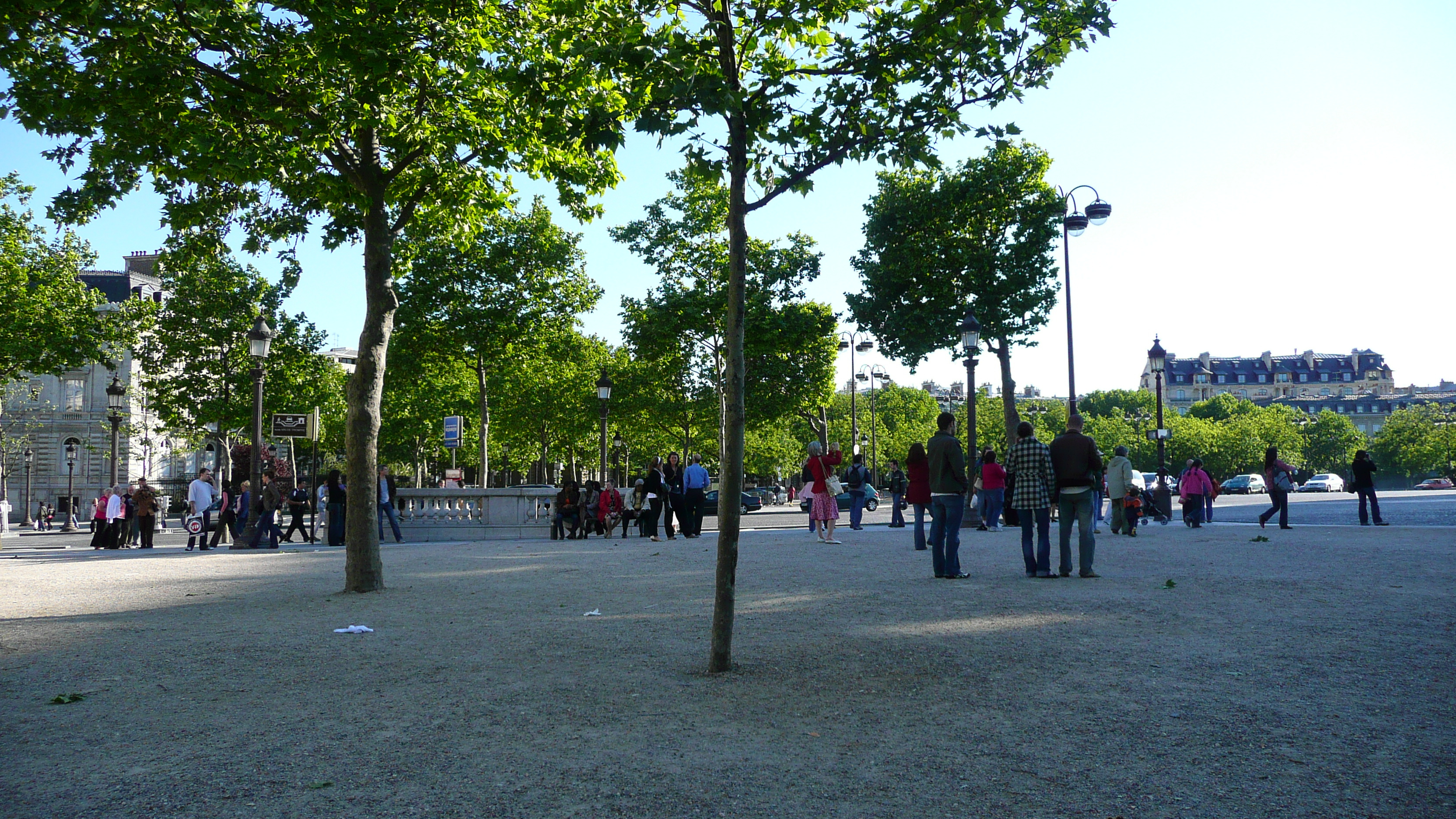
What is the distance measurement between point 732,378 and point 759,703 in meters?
2.09

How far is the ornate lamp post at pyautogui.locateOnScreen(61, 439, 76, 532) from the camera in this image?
1612 inches

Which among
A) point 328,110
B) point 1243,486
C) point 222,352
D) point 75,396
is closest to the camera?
point 328,110

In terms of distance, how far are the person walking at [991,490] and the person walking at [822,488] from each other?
10.9 feet

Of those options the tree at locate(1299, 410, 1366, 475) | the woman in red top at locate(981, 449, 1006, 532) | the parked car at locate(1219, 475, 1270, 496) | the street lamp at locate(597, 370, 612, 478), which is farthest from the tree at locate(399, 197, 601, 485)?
the tree at locate(1299, 410, 1366, 475)

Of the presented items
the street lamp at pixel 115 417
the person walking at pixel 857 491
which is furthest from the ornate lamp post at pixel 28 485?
the person walking at pixel 857 491

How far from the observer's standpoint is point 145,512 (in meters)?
25.3

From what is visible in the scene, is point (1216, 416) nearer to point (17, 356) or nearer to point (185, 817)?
point (17, 356)

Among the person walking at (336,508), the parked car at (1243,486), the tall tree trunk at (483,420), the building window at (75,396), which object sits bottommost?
the parked car at (1243,486)

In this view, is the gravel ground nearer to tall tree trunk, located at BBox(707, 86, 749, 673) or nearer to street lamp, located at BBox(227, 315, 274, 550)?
tall tree trunk, located at BBox(707, 86, 749, 673)

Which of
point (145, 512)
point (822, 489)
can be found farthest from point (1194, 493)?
point (145, 512)

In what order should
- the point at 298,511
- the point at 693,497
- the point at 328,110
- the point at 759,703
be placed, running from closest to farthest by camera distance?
the point at 759,703 → the point at 328,110 → the point at 693,497 → the point at 298,511

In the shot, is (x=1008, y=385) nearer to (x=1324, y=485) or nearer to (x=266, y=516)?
(x=266, y=516)

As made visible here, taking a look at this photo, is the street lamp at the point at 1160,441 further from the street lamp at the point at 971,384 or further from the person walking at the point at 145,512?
the person walking at the point at 145,512

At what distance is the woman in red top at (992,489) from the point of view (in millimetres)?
21312
